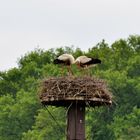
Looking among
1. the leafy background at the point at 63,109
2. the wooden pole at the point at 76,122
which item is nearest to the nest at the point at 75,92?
the wooden pole at the point at 76,122

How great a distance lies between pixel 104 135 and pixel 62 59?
153ft

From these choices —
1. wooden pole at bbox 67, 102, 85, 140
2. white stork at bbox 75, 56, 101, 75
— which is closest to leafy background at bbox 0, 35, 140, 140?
white stork at bbox 75, 56, 101, 75

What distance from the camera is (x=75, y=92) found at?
51.6ft

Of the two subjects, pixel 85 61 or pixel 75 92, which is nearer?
pixel 75 92

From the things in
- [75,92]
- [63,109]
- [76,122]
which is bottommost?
[76,122]

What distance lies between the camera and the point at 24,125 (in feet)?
219

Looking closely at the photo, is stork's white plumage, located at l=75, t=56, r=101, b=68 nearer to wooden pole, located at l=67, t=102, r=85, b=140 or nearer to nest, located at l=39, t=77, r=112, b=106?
Result: nest, located at l=39, t=77, r=112, b=106

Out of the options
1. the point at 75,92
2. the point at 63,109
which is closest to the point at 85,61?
the point at 75,92

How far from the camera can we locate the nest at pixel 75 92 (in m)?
15.4

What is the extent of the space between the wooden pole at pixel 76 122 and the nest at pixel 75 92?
12cm

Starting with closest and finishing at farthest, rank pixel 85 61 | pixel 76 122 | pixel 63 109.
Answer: pixel 76 122
pixel 85 61
pixel 63 109

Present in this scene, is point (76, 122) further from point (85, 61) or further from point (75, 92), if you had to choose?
point (85, 61)

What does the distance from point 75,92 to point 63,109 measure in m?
41.9

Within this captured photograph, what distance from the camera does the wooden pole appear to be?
15.2 m
